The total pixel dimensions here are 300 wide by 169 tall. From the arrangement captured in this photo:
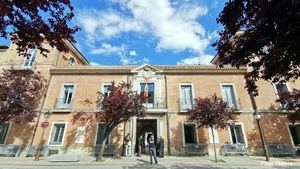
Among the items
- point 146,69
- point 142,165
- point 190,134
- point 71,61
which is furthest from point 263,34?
point 71,61

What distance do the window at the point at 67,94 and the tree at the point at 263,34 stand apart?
46.5 ft

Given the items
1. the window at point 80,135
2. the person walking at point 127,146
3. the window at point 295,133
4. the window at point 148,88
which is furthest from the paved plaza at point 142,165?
the window at point 148,88

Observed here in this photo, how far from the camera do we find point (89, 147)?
1430 cm

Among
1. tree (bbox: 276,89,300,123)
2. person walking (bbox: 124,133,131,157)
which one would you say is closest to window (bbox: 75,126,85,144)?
person walking (bbox: 124,133,131,157)

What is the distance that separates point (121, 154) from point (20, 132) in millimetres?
8152

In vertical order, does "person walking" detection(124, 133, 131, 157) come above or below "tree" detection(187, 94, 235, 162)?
below

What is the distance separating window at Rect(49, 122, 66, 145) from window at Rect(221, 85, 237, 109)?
13448 millimetres

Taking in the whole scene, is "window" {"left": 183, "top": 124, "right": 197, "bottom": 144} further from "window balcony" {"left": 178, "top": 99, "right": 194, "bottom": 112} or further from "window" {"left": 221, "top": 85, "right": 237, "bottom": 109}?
"window" {"left": 221, "top": 85, "right": 237, "bottom": 109}

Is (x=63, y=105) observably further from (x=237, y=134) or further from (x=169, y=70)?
(x=237, y=134)

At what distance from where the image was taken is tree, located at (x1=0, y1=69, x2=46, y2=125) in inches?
510

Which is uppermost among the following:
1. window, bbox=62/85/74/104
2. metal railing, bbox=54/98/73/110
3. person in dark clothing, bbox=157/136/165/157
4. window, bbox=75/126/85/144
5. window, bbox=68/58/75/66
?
window, bbox=68/58/75/66

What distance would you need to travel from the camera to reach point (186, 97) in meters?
16.0

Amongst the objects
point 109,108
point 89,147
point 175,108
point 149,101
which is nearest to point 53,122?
point 89,147

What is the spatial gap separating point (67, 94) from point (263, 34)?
1579cm
